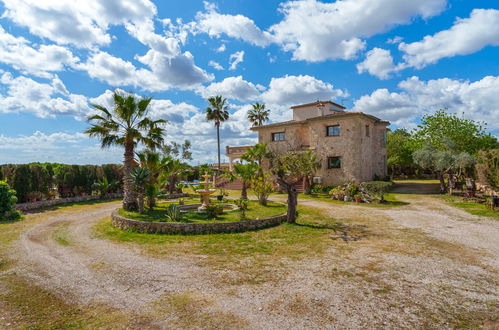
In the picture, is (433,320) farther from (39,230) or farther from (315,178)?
(315,178)

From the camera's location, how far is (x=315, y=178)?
29.6m

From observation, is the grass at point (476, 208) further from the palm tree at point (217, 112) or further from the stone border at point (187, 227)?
the palm tree at point (217, 112)

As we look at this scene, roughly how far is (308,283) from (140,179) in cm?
1122

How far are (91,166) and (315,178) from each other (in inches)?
881

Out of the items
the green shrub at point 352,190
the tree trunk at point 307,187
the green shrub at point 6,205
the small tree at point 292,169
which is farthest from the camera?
the tree trunk at point 307,187

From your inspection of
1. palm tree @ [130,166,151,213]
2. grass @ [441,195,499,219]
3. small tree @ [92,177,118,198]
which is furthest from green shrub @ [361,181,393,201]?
small tree @ [92,177,118,198]

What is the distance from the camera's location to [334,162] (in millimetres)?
→ 29297

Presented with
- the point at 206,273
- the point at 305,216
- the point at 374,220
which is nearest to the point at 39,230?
the point at 206,273

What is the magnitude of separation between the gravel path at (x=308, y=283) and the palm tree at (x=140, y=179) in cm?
474

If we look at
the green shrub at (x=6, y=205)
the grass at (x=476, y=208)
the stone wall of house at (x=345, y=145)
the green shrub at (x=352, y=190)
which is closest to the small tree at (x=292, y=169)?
the green shrub at (x=352, y=190)

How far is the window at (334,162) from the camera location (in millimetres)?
28922

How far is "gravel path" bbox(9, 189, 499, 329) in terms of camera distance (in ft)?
17.2

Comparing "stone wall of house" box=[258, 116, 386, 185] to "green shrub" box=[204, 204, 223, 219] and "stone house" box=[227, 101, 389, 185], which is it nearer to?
"stone house" box=[227, 101, 389, 185]

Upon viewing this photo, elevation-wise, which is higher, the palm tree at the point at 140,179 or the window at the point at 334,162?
the window at the point at 334,162
